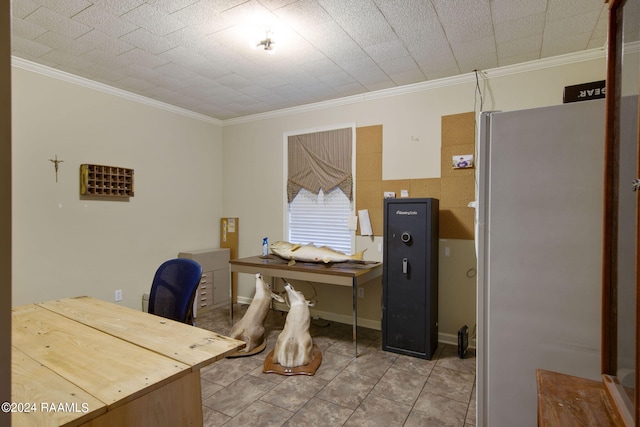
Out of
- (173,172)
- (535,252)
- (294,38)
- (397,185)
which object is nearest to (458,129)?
(397,185)

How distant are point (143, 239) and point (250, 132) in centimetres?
197

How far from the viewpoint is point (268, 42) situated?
247 cm

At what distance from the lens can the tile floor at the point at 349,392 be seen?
2111mm

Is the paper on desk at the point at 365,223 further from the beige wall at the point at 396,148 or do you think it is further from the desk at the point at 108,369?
the desk at the point at 108,369

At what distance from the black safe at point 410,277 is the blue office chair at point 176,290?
1.81 meters

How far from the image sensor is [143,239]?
390 cm

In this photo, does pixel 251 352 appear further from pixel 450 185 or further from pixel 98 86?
pixel 98 86

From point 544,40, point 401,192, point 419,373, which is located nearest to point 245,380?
point 419,373

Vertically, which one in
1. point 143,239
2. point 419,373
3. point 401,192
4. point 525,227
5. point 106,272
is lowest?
point 419,373

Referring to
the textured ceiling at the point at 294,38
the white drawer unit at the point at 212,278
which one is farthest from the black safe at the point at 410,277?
the white drawer unit at the point at 212,278

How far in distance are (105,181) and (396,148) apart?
3.12m

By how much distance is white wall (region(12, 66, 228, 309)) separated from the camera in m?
2.98

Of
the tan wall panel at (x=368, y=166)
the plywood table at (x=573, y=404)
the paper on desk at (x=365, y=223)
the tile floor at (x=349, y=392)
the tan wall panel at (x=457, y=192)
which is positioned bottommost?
the tile floor at (x=349, y=392)

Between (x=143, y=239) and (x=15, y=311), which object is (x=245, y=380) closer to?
(x=15, y=311)
